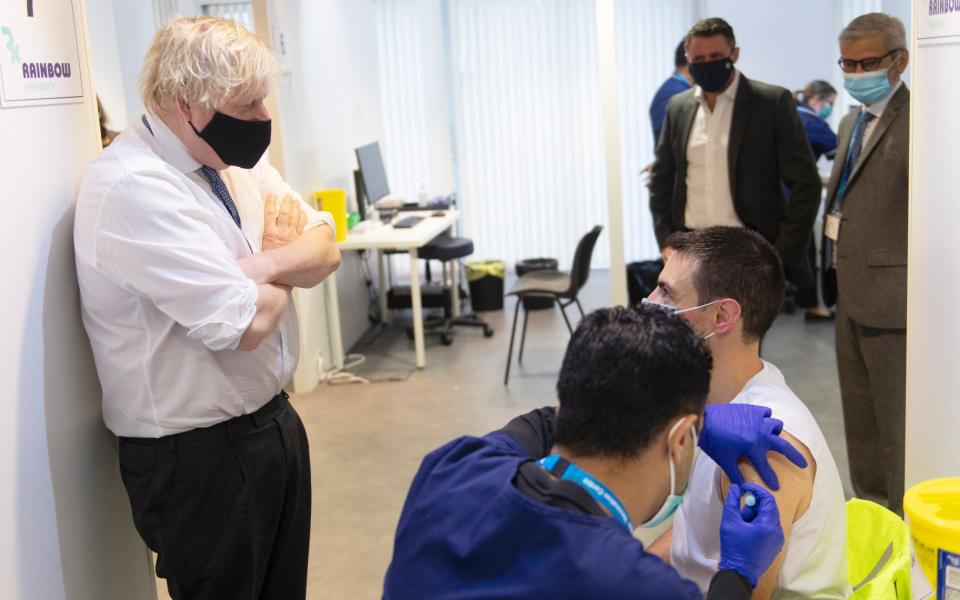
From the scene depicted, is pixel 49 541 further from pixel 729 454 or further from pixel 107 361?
pixel 729 454

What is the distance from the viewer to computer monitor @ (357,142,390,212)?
5824mm

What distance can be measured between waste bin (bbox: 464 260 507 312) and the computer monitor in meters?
0.88

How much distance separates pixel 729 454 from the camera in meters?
1.50

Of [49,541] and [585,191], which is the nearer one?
[49,541]

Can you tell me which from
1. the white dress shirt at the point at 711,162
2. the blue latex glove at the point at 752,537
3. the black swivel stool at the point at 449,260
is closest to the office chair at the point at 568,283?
the black swivel stool at the point at 449,260

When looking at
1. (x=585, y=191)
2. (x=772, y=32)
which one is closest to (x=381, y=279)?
(x=585, y=191)

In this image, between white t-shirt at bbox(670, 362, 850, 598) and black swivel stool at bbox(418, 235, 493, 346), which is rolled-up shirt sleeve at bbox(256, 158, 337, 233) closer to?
white t-shirt at bbox(670, 362, 850, 598)

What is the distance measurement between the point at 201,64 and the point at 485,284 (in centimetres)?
510

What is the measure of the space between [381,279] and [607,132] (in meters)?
2.96

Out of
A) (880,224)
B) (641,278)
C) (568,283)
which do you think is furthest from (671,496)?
(641,278)

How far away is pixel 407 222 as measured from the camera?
5.85 metres

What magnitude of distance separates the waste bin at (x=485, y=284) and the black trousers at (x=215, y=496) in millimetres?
4803

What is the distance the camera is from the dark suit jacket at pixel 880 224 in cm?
292

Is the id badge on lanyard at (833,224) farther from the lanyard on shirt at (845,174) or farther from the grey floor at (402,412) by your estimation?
the grey floor at (402,412)
